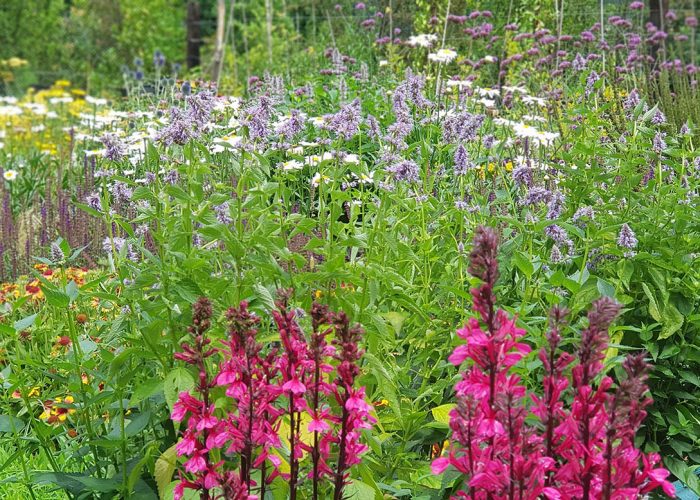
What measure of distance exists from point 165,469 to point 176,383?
0.27m

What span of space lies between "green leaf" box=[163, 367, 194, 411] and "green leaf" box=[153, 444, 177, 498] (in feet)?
0.65

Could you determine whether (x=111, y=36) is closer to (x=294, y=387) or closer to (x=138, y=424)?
(x=138, y=424)

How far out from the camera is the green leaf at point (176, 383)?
2211mm

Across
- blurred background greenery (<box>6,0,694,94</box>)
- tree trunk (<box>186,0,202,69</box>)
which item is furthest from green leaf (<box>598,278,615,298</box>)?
blurred background greenery (<box>6,0,694,94</box>)

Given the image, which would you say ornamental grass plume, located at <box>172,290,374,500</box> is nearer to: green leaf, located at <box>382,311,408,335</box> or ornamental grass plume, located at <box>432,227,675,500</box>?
ornamental grass plume, located at <box>432,227,675,500</box>

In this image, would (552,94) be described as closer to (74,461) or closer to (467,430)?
(74,461)

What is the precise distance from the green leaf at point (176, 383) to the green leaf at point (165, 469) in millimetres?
198

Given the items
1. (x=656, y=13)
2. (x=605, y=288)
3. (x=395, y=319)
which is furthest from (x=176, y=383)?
(x=656, y=13)

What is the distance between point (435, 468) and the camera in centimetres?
168

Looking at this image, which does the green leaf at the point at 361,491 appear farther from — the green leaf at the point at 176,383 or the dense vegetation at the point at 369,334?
the green leaf at the point at 176,383

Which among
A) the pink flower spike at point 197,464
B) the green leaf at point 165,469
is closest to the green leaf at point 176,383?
the green leaf at point 165,469

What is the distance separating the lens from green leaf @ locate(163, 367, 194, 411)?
2211 millimetres

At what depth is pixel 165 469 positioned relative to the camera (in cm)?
237

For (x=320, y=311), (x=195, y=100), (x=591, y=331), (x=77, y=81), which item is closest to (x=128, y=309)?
(x=195, y=100)
